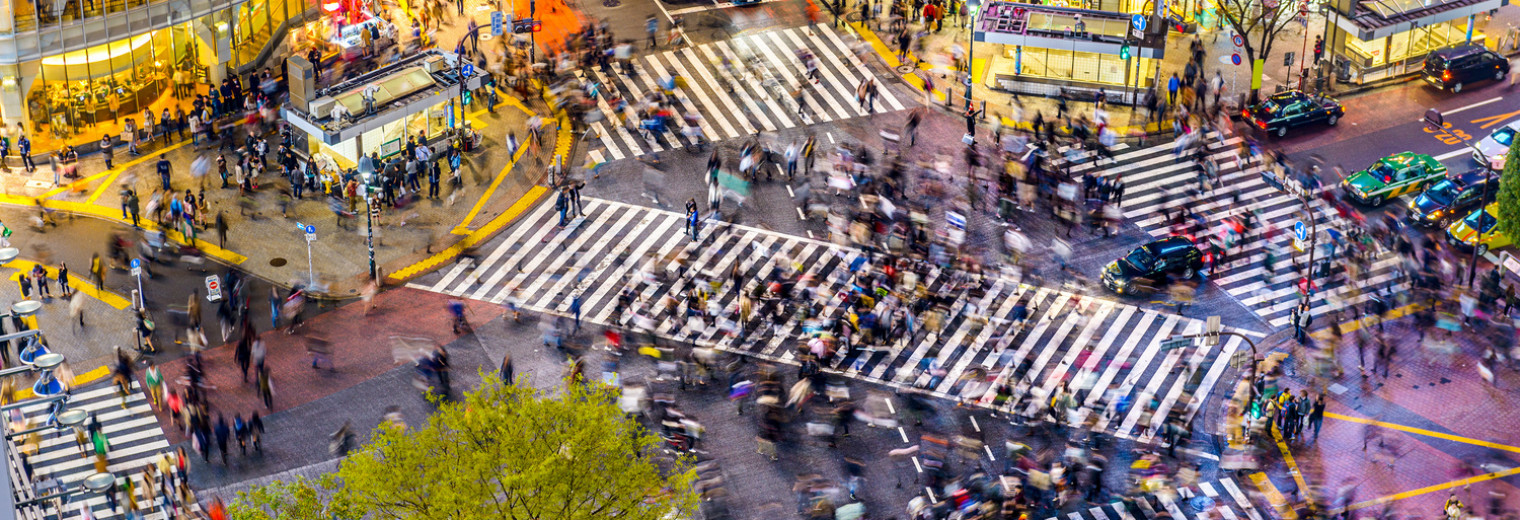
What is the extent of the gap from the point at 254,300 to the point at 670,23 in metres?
31.2

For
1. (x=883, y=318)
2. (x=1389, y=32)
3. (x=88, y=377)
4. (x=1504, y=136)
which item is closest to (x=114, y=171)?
(x=88, y=377)

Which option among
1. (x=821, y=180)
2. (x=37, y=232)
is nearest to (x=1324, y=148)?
(x=821, y=180)

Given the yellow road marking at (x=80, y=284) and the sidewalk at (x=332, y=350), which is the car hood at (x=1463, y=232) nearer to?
the sidewalk at (x=332, y=350)

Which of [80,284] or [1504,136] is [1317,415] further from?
[80,284]

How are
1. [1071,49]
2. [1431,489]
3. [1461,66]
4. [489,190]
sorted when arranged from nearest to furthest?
1. [1431,489]
2. [489,190]
3. [1071,49]
4. [1461,66]

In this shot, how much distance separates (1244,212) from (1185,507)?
2163cm

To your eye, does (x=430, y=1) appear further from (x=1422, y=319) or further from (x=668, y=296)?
(x=1422, y=319)

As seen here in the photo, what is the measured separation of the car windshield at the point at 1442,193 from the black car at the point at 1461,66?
1164cm

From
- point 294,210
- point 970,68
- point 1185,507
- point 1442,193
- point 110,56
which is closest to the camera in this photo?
point 1185,507

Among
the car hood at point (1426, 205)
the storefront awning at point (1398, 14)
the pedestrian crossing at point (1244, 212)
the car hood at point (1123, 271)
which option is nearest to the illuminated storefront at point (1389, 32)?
the storefront awning at point (1398, 14)

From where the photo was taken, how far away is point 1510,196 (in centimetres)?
→ 7875

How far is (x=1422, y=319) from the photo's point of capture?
7794 cm

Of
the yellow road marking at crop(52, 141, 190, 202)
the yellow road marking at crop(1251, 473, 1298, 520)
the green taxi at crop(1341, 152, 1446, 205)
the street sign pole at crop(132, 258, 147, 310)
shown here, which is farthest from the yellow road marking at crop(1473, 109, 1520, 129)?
the street sign pole at crop(132, 258, 147, 310)

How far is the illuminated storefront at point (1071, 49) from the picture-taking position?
308ft
